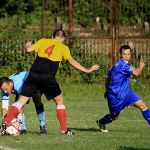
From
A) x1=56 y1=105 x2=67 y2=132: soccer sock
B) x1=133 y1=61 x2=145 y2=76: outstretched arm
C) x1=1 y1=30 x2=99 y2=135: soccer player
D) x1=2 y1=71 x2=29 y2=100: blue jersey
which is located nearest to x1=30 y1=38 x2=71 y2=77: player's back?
x1=1 y1=30 x2=99 y2=135: soccer player

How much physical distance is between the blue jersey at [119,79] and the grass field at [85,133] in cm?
73

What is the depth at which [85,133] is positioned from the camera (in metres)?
14.1

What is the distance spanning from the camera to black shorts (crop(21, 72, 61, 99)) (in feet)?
44.4

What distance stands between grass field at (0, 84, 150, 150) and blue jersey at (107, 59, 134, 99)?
73 centimetres

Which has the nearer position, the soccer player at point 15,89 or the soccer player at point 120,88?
the soccer player at point 15,89

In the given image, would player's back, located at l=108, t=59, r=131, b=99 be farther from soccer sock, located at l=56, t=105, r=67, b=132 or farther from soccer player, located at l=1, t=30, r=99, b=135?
soccer sock, located at l=56, t=105, r=67, b=132

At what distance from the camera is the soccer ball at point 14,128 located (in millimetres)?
13578

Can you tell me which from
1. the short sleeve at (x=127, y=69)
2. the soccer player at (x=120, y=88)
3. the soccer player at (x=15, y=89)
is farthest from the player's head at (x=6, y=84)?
the short sleeve at (x=127, y=69)

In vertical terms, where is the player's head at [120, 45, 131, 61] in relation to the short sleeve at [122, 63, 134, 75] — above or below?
above

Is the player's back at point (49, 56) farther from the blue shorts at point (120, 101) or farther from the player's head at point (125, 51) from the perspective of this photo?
the blue shorts at point (120, 101)

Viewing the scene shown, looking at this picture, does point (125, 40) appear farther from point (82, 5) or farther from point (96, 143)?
point (96, 143)

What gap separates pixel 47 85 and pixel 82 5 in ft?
53.3

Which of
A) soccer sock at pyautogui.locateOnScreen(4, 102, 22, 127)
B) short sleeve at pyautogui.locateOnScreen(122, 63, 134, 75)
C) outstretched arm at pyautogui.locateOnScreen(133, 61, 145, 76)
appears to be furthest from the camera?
short sleeve at pyautogui.locateOnScreen(122, 63, 134, 75)

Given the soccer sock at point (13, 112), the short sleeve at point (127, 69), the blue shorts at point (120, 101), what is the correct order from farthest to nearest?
the blue shorts at point (120, 101) < the short sleeve at point (127, 69) < the soccer sock at point (13, 112)
